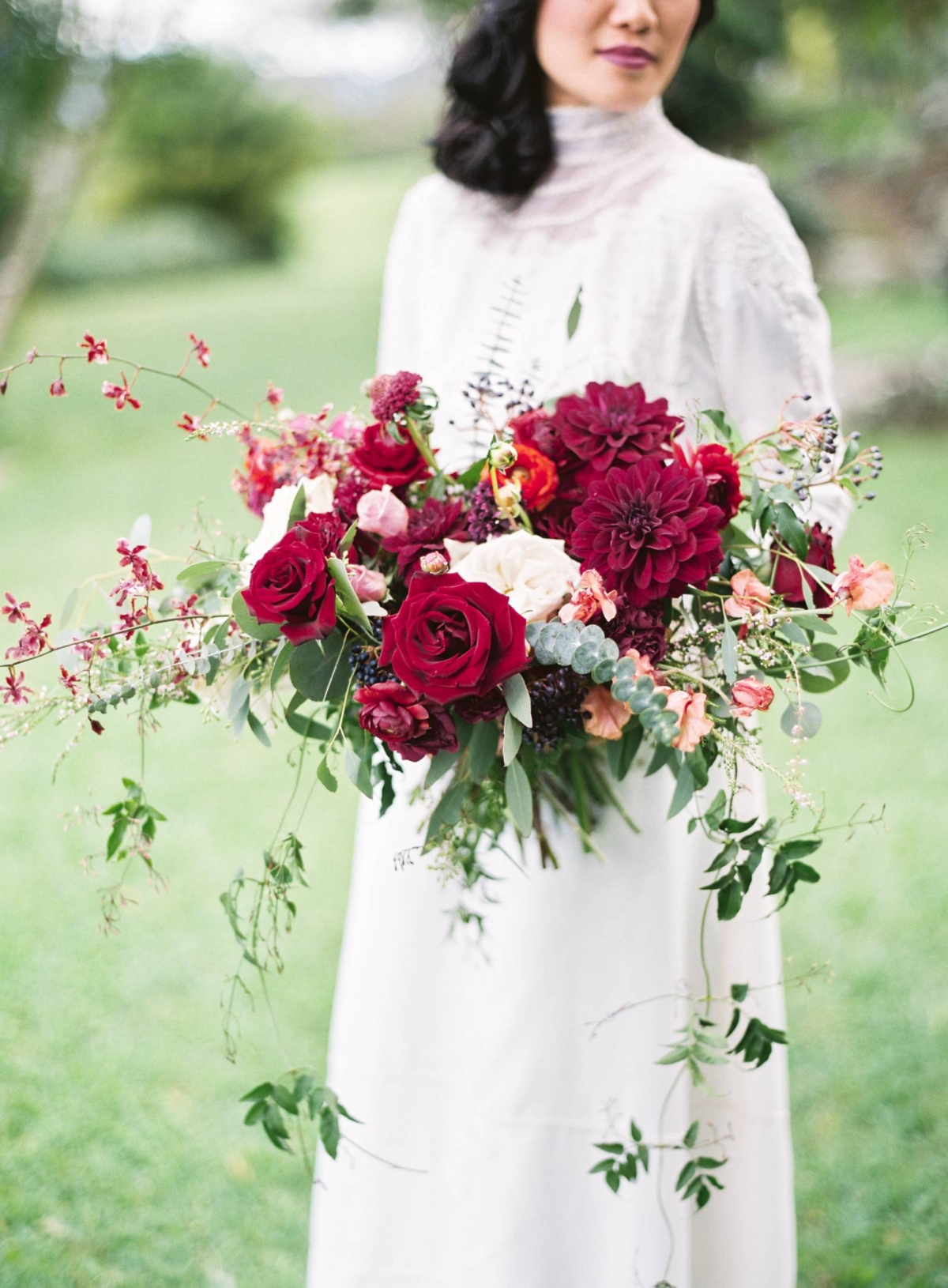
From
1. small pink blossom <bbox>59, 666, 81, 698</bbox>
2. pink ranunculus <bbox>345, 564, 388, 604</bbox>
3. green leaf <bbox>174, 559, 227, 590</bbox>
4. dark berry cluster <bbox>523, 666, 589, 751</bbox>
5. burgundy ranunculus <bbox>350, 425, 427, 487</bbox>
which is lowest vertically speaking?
small pink blossom <bbox>59, 666, 81, 698</bbox>

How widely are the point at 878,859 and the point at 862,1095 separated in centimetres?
107

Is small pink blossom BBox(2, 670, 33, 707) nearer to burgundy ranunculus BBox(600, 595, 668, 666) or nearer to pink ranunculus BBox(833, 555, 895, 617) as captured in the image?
burgundy ranunculus BBox(600, 595, 668, 666)

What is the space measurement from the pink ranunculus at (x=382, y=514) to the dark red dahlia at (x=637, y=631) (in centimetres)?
24

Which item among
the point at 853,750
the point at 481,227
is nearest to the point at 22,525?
the point at 853,750

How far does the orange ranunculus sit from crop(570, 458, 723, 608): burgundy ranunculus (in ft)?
0.23

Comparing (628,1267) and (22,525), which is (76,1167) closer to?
(628,1267)

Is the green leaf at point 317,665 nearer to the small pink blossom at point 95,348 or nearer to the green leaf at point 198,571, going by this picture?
the green leaf at point 198,571

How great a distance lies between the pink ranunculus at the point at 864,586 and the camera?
1.10m

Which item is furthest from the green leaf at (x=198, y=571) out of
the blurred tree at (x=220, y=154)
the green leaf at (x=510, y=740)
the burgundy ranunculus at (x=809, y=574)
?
the blurred tree at (x=220, y=154)

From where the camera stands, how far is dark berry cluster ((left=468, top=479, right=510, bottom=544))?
1190 mm

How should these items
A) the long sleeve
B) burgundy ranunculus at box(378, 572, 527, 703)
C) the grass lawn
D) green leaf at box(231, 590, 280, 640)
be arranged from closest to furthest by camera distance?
burgundy ranunculus at box(378, 572, 527, 703) < green leaf at box(231, 590, 280, 640) < the long sleeve < the grass lawn

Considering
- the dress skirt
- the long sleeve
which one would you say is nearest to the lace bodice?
the long sleeve

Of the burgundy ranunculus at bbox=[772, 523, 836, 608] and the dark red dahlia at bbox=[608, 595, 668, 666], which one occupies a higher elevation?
the burgundy ranunculus at bbox=[772, 523, 836, 608]

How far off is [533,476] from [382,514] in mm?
159
